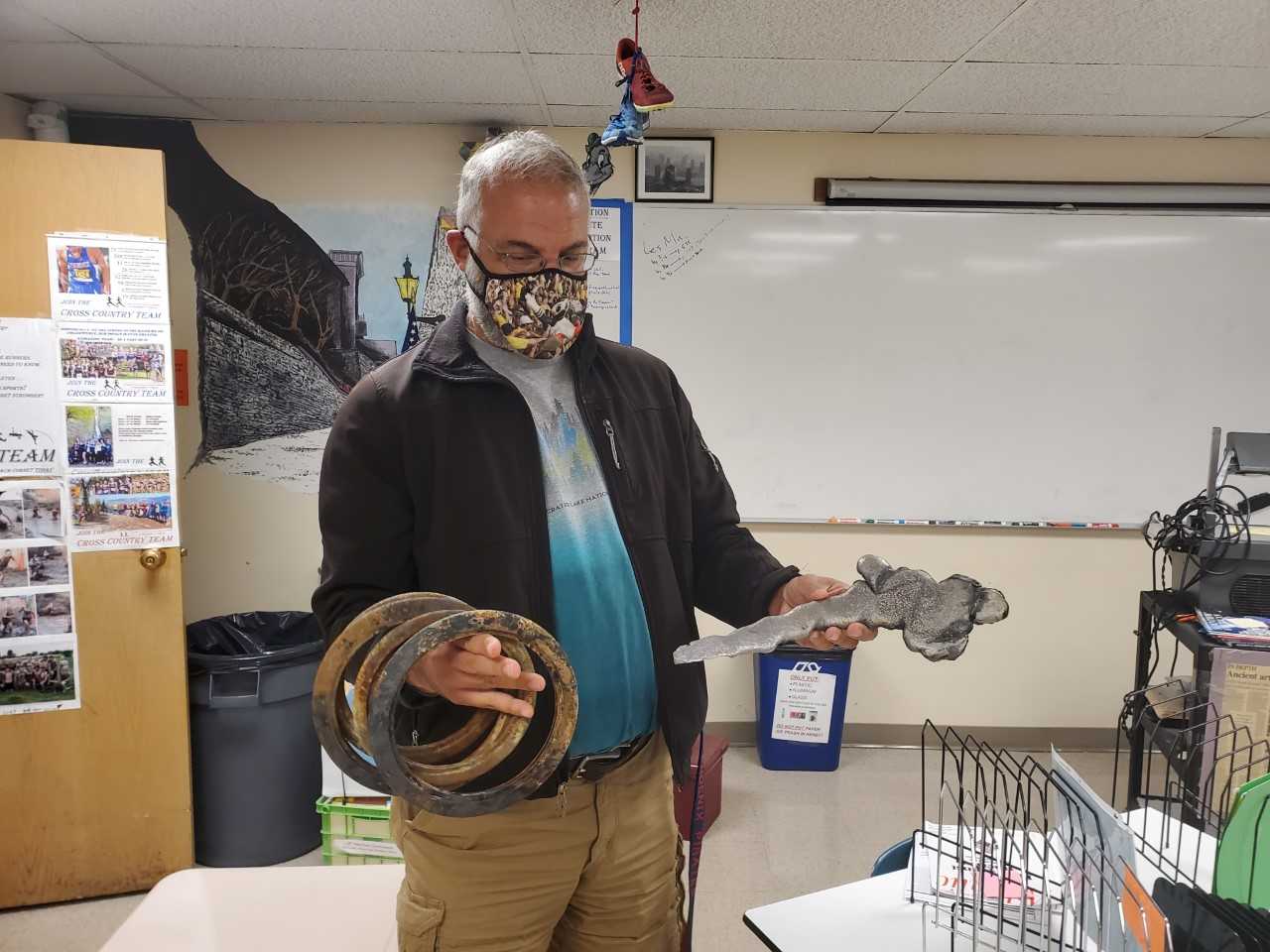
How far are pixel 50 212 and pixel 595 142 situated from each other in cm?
166

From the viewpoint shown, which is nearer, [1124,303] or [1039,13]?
A: [1039,13]

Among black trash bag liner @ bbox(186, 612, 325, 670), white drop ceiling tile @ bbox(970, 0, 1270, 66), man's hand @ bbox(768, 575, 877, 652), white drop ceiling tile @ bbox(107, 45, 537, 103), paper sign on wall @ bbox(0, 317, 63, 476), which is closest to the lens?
man's hand @ bbox(768, 575, 877, 652)

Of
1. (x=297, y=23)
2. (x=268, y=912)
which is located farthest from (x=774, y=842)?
(x=297, y=23)

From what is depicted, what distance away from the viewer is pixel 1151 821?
5.10ft

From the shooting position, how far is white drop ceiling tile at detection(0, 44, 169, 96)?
8.47 feet

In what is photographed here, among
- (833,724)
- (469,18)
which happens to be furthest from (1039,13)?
(833,724)

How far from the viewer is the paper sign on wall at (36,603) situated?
101 inches

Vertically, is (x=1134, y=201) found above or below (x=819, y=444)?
above

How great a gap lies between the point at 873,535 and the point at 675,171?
174cm

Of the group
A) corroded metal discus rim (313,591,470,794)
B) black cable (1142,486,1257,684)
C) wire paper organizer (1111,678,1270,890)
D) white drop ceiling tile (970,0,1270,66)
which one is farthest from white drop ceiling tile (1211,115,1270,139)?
corroded metal discus rim (313,591,470,794)

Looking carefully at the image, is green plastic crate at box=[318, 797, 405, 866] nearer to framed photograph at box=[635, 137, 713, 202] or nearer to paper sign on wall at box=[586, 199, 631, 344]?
paper sign on wall at box=[586, 199, 631, 344]

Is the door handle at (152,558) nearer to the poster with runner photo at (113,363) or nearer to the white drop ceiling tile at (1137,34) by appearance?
the poster with runner photo at (113,363)

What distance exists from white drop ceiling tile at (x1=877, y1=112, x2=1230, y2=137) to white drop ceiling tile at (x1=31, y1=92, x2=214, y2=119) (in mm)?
2658

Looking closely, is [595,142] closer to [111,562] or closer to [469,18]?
[469,18]
